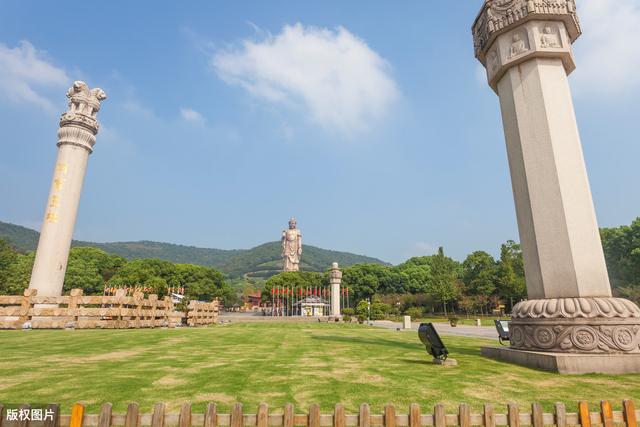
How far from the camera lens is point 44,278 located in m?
28.9

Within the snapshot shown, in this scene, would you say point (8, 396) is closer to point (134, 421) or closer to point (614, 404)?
point (134, 421)

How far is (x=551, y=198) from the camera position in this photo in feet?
34.7

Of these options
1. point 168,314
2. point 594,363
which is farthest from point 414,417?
point 168,314

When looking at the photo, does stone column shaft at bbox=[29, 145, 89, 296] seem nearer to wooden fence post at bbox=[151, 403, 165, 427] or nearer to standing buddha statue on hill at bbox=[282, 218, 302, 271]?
wooden fence post at bbox=[151, 403, 165, 427]

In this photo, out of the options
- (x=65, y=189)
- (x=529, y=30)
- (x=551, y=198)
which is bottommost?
(x=551, y=198)

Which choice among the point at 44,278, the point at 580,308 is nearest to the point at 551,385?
the point at 580,308

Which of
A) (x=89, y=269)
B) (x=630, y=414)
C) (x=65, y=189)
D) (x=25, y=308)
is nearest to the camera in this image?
(x=630, y=414)

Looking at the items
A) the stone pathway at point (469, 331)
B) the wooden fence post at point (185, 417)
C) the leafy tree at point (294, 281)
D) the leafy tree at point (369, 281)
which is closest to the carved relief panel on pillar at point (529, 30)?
the wooden fence post at point (185, 417)

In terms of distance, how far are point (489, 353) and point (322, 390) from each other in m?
7.20

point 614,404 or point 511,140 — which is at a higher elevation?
point 511,140

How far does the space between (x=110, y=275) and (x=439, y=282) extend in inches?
3182

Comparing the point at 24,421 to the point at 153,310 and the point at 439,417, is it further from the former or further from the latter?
the point at 153,310

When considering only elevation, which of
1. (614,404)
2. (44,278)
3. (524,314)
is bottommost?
(614,404)

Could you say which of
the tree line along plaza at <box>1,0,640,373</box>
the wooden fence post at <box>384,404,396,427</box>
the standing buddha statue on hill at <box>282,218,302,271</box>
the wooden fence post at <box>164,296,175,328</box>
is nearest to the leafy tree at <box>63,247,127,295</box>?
the standing buddha statue on hill at <box>282,218,302,271</box>
